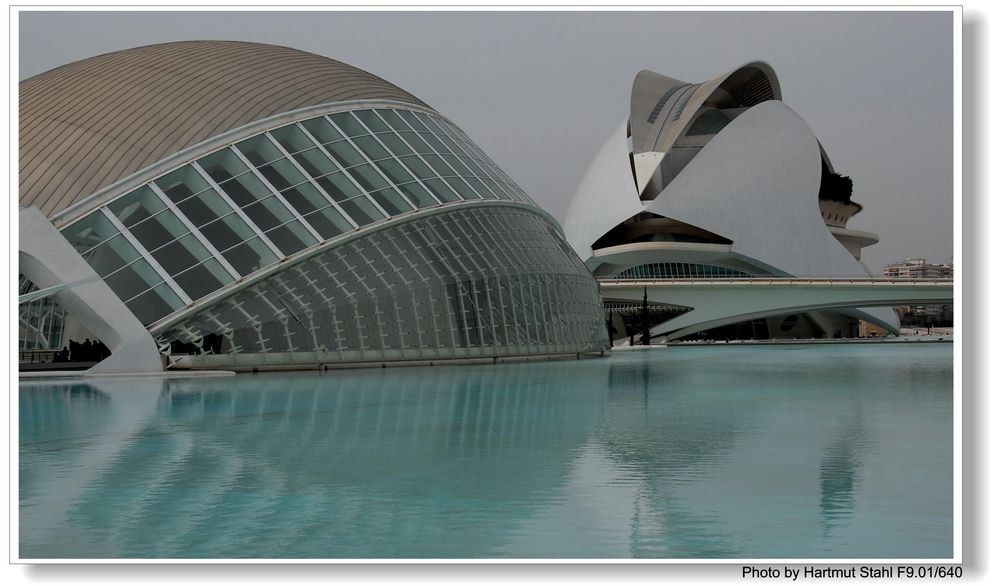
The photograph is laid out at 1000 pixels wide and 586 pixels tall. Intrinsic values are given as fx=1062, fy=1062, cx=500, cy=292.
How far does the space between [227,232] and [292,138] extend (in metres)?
3.95

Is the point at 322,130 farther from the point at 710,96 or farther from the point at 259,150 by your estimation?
the point at 710,96

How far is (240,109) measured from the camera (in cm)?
2666

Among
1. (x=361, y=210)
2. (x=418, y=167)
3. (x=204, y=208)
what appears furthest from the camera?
(x=418, y=167)

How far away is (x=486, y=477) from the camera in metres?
7.98

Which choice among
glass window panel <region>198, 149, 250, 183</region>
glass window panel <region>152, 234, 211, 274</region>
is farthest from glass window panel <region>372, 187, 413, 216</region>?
glass window panel <region>152, 234, 211, 274</region>

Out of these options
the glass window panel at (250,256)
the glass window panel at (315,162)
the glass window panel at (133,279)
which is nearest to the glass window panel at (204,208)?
the glass window panel at (250,256)

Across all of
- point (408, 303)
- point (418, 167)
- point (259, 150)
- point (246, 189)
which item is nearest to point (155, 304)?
point (246, 189)

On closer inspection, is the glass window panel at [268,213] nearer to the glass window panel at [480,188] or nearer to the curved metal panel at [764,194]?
the glass window panel at [480,188]

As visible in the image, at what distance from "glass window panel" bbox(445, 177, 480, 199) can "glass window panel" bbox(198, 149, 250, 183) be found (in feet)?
19.5

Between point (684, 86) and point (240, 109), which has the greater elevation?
point (684, 86)

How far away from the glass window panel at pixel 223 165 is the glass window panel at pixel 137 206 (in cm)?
148
